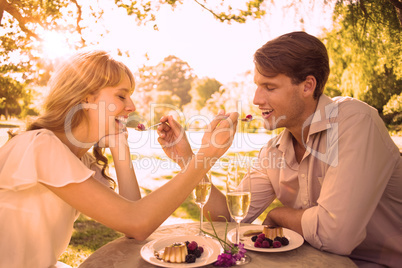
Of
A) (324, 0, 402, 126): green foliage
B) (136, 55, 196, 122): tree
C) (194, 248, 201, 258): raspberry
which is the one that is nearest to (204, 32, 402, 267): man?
(194, 248, 201, 258): raspberry

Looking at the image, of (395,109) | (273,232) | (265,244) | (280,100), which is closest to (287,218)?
(273,232)

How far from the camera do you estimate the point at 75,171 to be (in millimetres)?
1555

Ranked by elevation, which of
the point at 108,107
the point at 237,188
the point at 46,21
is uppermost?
the point at 46,21

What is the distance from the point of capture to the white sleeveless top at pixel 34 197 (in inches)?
61.4

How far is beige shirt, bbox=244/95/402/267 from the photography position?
1701 mm

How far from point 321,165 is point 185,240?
1.01m

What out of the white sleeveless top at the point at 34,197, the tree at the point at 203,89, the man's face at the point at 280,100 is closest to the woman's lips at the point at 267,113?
the man's face at the point at 280,100

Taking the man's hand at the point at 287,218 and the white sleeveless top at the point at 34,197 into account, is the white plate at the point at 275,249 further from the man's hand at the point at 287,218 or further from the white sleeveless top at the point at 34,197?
the white sleeveless top at the point at 34,197

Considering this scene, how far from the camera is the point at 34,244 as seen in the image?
1744 mm

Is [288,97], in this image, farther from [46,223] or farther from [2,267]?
[2,267]

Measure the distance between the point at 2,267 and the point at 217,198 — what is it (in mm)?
1224

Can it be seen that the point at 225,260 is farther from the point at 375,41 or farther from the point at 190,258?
the point at 375,41

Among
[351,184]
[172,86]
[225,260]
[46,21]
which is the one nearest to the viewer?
[225,260]

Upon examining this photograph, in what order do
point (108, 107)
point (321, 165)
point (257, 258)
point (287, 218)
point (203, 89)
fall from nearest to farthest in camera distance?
point (257, 258) → point (287, 218) → point (108, 107) → point (321, 165) → point (203, 89)
